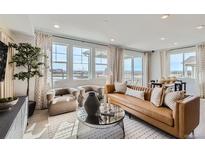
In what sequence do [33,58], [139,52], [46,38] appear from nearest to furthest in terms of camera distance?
1. [33,58]
2. [46,38]
3. [139,52]

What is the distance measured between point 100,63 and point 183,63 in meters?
4.44

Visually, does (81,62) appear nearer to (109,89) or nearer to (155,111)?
(109,89)

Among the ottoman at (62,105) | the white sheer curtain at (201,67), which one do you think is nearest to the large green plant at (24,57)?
the ottoman at (62,105)

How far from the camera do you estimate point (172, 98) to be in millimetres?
2473

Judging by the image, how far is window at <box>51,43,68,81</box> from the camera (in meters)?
4.48

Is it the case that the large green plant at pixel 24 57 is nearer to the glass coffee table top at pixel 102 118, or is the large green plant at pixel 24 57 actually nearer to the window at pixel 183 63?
the glass coffee table top at pixel 102 118

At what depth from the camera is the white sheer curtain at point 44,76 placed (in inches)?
153

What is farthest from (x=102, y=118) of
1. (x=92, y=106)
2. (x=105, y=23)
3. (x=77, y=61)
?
(x=77, y=61)

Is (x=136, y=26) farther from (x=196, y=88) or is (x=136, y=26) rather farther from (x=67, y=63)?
(x=196, y=88)

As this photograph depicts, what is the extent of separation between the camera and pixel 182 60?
663 cm

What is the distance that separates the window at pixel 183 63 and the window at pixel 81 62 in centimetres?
479

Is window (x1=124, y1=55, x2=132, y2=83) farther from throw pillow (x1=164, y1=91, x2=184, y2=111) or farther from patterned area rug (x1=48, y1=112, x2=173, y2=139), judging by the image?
throw pillow (x1=164, y1=91, x2=184, y2=111)

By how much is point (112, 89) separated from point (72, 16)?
2.63 m
